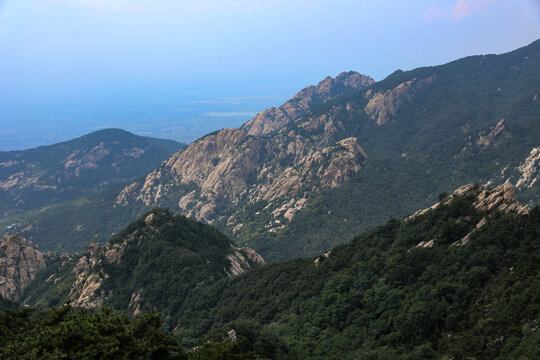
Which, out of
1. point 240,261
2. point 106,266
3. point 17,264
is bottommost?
point 240,261

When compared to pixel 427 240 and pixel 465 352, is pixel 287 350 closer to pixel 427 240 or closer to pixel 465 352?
pixel 465 352

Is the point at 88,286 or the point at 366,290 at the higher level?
the point at 88,286

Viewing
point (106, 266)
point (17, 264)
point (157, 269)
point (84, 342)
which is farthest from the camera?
point (17, 264)

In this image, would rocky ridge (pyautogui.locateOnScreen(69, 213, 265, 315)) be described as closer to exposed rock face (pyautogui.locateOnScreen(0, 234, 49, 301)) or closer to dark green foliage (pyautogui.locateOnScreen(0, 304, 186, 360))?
exposed rock face (pyautogui.locateOnScreen(0, 234, 49, 301))

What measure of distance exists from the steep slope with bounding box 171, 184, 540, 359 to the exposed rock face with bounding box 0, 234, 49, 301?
76989 millimetres

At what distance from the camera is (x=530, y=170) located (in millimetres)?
169125

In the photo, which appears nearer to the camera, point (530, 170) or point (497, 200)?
point (497, 200)

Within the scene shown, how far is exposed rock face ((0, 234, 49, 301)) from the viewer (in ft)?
430

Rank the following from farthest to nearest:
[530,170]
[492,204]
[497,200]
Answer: [530,170] < [492,204] < [497,200]

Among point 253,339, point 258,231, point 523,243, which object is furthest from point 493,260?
point 258,231

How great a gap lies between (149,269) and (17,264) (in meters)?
66.0

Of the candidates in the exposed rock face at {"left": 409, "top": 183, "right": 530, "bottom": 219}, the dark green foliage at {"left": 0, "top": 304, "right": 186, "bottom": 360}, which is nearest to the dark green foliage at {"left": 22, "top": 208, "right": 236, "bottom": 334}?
the dark green foliage at {"left": 0, "top": 304, "right": 186, "bottom": 360}

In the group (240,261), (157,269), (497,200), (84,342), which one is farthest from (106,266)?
(497,200)

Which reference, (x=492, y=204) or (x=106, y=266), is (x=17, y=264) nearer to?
(x=106, y=266)
